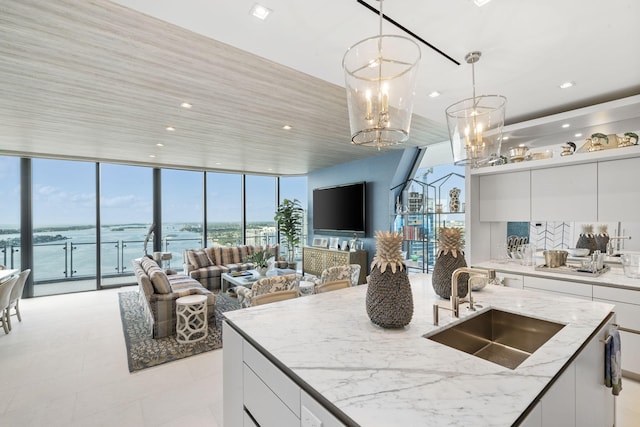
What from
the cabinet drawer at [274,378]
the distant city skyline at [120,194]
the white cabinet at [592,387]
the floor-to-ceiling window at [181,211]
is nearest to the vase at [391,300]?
the cabinet drawer at [274,378]

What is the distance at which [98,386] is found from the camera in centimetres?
251

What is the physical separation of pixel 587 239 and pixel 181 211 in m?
7.30

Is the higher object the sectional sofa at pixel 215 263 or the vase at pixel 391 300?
the vase at pixel 391 300

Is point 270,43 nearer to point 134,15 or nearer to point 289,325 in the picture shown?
point 134,15

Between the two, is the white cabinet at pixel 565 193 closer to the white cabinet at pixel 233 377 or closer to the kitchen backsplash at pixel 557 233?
the kitchen backsplash at pixel 557 233

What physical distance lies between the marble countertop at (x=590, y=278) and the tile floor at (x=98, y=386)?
816 millimetres

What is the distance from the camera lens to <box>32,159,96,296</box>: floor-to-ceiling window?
5637mm

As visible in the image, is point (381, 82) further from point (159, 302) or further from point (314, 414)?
point (159, 302)

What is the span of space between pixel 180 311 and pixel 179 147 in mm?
2927

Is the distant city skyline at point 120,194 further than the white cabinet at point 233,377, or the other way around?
the distant city skyline at point 120,194

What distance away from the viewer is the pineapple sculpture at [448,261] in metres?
1.81

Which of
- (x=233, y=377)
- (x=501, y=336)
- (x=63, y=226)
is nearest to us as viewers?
(x=233, y=377)

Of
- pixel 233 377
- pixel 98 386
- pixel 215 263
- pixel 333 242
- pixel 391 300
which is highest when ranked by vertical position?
pixel 391 300

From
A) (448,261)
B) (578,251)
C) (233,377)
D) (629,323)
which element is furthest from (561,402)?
(578,251)
